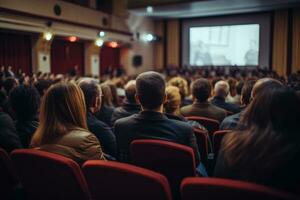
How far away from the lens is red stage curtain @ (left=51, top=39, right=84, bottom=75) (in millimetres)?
12005

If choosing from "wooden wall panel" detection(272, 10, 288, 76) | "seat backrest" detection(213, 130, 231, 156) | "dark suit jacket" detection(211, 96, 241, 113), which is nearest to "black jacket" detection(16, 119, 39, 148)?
"seat backrest" detection(213, 130, 231, 156)

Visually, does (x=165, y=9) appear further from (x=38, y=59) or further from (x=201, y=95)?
(x=201, y=95)

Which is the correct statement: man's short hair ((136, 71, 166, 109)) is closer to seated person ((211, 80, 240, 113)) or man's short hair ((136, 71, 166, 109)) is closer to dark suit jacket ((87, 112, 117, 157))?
dark suit jacket ((87, 112, 117, 157))

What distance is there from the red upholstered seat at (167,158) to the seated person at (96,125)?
0.60m

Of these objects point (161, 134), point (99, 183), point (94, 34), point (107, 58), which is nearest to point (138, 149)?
point (161, 134)

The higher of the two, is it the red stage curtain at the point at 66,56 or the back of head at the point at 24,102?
the red stage curtain at the point at 66,56

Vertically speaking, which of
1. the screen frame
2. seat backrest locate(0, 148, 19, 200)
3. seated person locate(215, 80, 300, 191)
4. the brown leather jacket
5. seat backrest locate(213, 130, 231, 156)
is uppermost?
the screen frame

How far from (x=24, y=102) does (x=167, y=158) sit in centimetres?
129

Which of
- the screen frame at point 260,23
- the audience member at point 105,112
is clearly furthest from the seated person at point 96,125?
the screen frame at point 260,23

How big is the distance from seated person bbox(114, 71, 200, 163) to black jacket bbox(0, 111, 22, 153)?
77 cm

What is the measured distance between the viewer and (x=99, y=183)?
57.9 inches

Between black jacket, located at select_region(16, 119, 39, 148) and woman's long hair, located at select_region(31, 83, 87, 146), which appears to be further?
black jacket, located at select_region(16, 119, 39, 148)

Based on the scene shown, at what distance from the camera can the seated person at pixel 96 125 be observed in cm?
242

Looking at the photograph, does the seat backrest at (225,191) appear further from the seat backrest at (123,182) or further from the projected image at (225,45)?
the projected image at (225,45)
